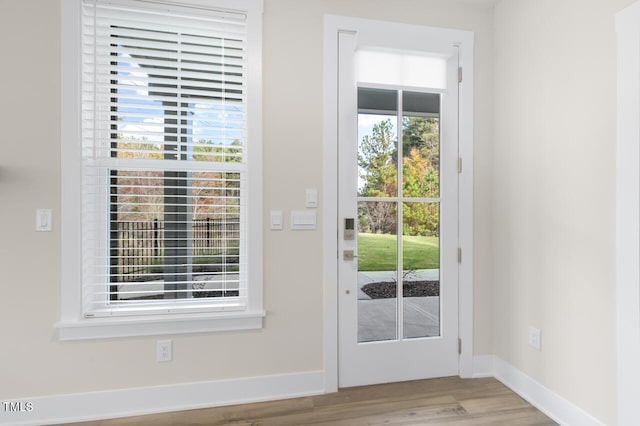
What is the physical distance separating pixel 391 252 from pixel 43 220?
214cm

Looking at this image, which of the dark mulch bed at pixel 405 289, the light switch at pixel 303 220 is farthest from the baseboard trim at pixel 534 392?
the light switch at pixel 303 220

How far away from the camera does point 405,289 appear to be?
227 centimetres

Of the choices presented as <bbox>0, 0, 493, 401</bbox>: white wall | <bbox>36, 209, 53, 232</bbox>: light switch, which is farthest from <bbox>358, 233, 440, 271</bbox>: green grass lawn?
<bbox>36, 209, 53, 232</bbox>: light switch

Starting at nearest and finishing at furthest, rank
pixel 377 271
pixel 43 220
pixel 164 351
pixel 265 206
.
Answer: pixel 43 220
pixel 164 351
pixel 265 206
pixel 377 271

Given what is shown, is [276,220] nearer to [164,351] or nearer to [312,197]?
[312,197]

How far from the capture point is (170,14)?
76.5 inches

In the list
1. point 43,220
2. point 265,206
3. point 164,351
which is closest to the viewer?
point 43,220

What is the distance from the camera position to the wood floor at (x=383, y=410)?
1815mm

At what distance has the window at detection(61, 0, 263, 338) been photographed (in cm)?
189

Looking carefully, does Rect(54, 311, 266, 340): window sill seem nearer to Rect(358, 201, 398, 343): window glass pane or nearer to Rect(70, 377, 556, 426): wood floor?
Rect(70, 377, 556, 426): wood floor

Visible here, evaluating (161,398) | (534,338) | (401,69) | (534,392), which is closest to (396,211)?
(401,69)

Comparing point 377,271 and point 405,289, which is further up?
point 377,271

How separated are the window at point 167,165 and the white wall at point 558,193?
5.64ft

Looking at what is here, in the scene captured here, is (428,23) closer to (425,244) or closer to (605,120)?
(605,120)
